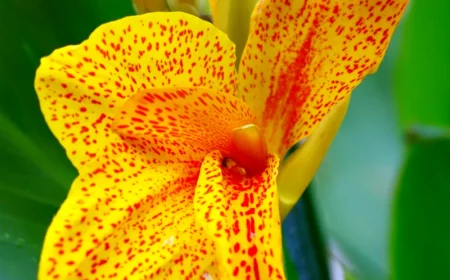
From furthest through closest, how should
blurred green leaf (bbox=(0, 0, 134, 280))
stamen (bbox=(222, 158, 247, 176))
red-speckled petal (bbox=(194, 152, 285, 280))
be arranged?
blurred green leaf (bbox=(0, 0, 134, 280))
stamen (bbox=(222, 158, 247, 176))
red-speckled petal (bbox=(194, 152, 285, 280))

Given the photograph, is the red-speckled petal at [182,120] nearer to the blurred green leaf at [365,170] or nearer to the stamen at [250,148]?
the stamen at [250,148]

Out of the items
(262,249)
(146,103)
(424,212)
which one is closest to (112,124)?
(146,103)

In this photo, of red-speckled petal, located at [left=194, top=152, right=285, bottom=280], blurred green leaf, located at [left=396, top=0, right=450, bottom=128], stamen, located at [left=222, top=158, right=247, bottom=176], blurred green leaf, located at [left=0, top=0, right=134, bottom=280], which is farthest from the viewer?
blurred green leaf, located at [left=396, top=0, right=450, bottom=128]

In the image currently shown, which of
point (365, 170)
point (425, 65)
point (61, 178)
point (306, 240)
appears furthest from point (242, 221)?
point (365, 170)

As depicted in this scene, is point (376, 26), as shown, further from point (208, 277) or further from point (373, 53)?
point (208, 277)

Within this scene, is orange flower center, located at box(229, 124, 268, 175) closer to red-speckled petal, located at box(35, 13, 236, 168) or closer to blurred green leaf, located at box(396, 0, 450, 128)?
red-speckled petal, located at box(35, 13, 236, 168)

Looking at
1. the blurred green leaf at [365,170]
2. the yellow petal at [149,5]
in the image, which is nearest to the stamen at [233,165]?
the yellow petal at [149,5]

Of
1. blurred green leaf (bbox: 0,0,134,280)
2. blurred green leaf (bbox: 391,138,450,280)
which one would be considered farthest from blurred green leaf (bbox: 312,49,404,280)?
blurred green leaf (bbox: 0,0,134,280)
